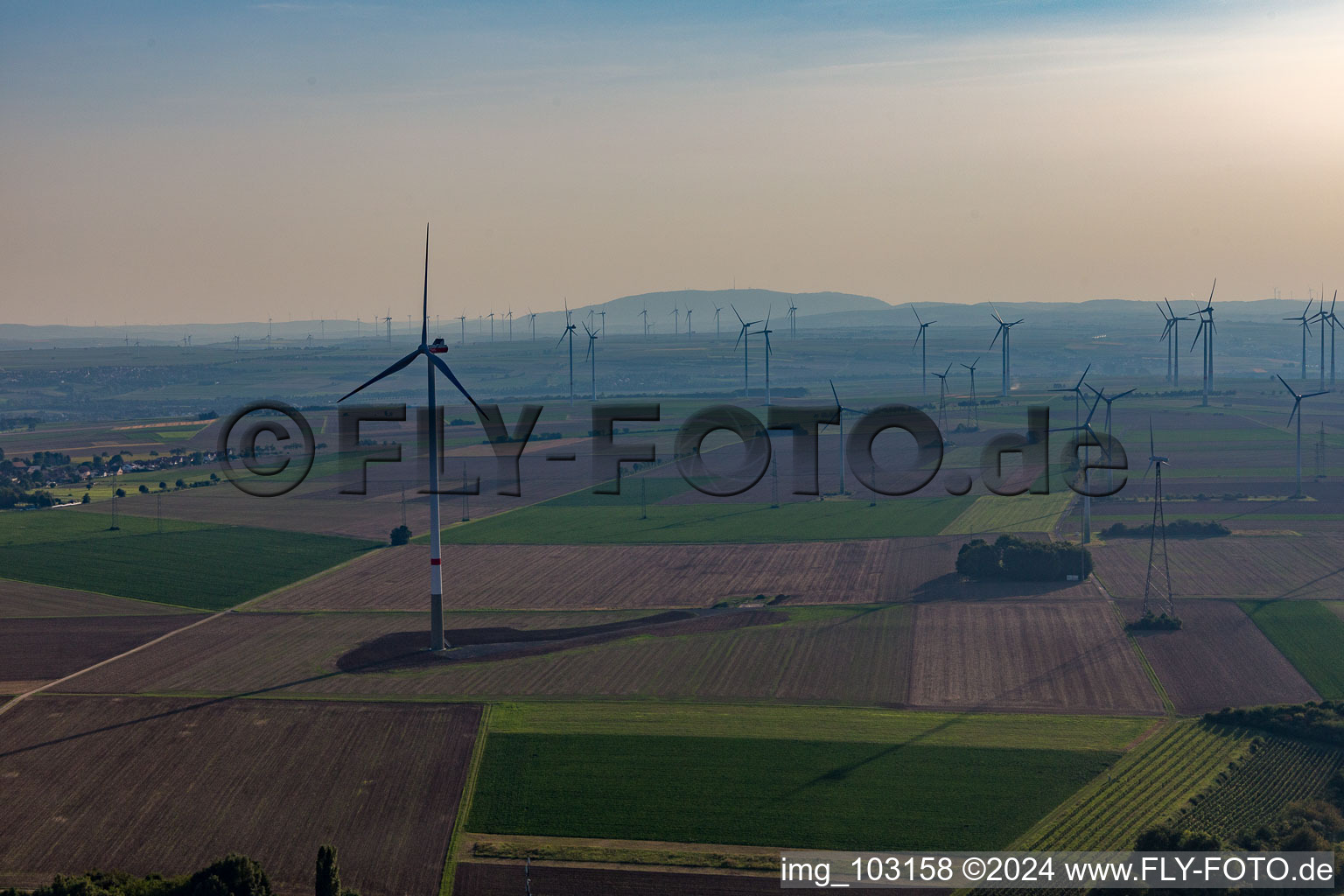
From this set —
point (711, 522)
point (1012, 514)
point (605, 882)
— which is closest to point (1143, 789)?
point (605, 882)

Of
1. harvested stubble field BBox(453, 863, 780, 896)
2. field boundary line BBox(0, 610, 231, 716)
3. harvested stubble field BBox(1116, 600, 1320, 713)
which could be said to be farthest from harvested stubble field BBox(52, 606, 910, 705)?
harvested stubble field BBox(453, 863, 780, 896)

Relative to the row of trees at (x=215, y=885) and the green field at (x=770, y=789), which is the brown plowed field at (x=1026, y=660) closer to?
the green field at (x=770, y=789)

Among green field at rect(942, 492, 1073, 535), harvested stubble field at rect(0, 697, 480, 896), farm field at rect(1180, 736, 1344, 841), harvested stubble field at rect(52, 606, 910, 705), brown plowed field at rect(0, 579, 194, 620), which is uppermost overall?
green field at rect(942, 492, 1073, 535)

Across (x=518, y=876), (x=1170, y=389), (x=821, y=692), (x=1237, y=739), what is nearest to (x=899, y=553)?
(x=821, y=692)

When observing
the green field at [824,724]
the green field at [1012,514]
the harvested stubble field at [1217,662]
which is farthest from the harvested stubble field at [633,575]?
the green field at [824,724]

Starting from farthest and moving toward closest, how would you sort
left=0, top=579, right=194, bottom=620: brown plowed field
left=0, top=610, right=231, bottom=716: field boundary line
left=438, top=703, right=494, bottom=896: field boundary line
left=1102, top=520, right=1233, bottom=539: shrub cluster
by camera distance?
left=1102, top=520, right=1233, bottom=539: shrub cluster, left=0, top=579, right=194, bottom=620: brown plowed field, left=0, top=610, right=231, bottom=716: field boundary line, left=438, top=703, right=494, bottom=896: field boundary line

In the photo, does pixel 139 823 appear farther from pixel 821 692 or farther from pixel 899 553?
pixel 899 553

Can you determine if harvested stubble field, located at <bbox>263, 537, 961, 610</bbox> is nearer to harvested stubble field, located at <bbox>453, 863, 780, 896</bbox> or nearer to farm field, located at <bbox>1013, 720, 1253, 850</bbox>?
farm field, located at <bbox>1013, 720, 1253, 850</bbox>
